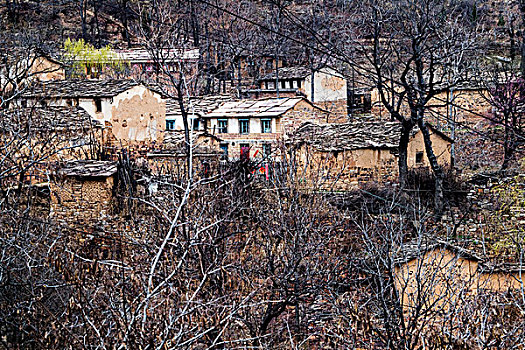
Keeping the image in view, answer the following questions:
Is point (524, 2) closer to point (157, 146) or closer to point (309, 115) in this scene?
point (309, 115)

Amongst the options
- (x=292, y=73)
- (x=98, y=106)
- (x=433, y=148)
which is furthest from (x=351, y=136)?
(x=292, y=73)

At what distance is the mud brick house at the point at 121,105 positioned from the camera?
2108cm

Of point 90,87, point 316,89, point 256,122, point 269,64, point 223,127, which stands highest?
point 269,64

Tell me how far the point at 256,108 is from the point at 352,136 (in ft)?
22.7

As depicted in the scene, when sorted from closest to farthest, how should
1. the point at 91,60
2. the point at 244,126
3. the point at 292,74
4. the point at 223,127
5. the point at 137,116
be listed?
the point at 137,116, the point at 244,126, the point at 223,127, the point at 292,74, the point at 91,60

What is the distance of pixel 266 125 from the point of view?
24.8 m

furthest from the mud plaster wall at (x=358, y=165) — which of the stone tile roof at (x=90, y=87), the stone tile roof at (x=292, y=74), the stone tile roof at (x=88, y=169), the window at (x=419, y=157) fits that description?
the stone tile roof at (x=292, y=74)

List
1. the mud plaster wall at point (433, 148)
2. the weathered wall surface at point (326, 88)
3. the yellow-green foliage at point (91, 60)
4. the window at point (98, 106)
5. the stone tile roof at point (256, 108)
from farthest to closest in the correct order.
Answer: the yellow-green foliage at point (91, 60) → the weathered wall surface at point (326, 88) → the stone tile roof at point (256, 108) → the window at point (98, 106) → the mud plaster wall at point (433, 148)

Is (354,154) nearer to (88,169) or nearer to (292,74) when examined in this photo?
(88,169)

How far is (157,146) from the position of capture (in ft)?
70.6

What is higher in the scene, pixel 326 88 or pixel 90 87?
pixel 326 88

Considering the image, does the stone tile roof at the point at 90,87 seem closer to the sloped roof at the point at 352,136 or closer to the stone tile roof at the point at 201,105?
the stone tile roof at the point at 201,105

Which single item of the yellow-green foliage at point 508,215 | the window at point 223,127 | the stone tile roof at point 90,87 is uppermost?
the stone tile roof at point 90,87

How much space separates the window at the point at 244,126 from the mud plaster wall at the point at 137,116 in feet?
13.6
